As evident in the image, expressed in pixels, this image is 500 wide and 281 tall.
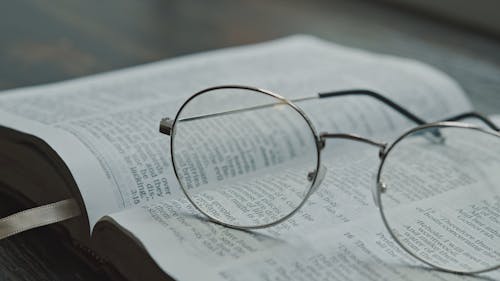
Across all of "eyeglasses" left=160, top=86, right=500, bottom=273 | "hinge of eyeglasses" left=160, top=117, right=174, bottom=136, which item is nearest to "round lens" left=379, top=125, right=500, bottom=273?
"eyeglasses" left=160, top=86, right=500, bottom=273

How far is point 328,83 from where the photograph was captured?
944 millimetres

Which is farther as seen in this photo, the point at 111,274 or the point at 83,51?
the point at 83,51

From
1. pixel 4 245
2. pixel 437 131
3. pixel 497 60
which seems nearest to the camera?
pixel 4 245

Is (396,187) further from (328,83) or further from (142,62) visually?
(142,62)

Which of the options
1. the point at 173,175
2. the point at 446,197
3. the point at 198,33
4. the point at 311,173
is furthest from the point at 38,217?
the point at 198,33

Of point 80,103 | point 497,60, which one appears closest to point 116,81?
point 80,103

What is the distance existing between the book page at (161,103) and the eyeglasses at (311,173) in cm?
3

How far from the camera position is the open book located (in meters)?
0.58

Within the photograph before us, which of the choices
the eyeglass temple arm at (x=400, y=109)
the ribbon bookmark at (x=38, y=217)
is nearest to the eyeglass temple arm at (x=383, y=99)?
the eyeglass temple arm at (x=400, y=109)

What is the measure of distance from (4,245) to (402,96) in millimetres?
478

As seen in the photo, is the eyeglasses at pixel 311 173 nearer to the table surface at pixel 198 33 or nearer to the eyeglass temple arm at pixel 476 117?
the eyeglass temple arm at pixel 476 117

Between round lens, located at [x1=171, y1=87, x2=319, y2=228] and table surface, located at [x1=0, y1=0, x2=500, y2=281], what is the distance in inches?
14.2

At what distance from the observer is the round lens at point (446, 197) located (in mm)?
608

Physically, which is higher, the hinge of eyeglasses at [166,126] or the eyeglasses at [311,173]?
the hinge of eyeglasses at [166,126]
